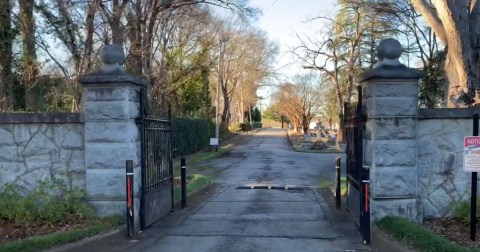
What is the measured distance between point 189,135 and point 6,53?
1421 centimetres

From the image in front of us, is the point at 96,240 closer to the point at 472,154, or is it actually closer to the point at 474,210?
the point at 474,210

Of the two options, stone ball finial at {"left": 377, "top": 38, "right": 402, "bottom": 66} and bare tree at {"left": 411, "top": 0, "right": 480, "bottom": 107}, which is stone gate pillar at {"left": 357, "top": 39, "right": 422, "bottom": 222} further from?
bare tree at {"left": 411, "top": 0, "right": 480, "bottom": 107}

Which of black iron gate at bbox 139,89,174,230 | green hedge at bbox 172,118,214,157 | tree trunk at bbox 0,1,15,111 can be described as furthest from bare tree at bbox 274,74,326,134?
black iron gate at bbox 139,89,174,230

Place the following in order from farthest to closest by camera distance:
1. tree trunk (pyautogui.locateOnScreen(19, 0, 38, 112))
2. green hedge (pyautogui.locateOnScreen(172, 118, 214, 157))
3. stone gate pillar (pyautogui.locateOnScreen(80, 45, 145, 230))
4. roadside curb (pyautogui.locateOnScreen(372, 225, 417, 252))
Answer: green hedge (pyautogui.locateOnScreen(172, 118, 214, 157)) → tree trunk (pyautogui.locateOnScreen(19, 0, 38, 112)) → stone gate pillar (pyautogui.locateOnScreen(80, 45, 145, 230)) → roadside curb (pyautogui.locateOnScreen(372, 225, 417, 252))

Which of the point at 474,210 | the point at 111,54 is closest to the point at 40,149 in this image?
the point at 111,54

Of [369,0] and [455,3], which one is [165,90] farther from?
[455,3]

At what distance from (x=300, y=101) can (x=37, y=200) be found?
7167 cm

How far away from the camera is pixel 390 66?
793 centimetres

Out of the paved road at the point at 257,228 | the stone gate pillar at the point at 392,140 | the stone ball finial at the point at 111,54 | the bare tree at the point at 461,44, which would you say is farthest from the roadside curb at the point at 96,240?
the bare tree at the point at 461,44

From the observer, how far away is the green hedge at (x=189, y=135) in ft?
105

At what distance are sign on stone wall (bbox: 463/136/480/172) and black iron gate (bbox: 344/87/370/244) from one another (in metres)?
1.42

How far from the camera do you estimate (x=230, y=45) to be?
186 feet

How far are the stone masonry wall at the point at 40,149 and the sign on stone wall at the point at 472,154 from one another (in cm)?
603

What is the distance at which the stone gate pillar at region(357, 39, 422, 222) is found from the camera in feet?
25.9
